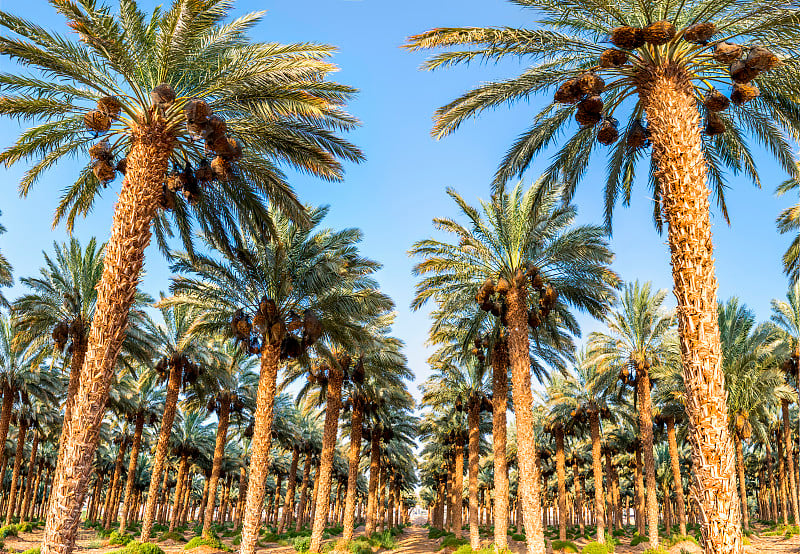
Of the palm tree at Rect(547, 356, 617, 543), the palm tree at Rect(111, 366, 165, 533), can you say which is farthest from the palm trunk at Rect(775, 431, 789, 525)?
the palm tree at Rect(111, 366, 165, 533)

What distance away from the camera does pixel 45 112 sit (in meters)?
11.6

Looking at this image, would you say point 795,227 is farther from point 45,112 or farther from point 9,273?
point 9,273

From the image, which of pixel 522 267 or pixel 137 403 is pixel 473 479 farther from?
pixel 137 403

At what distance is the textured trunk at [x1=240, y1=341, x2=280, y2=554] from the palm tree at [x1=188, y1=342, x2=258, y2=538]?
33.2 feet

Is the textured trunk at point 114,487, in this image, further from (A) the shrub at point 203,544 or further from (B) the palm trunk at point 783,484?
(B) the palm trunk at point 783,484

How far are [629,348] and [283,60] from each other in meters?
23.3

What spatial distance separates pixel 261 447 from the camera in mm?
16984

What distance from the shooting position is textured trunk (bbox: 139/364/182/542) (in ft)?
80.4

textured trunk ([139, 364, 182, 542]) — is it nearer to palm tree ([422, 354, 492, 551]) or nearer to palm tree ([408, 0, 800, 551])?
palm tree ([422, 354, 492, 551])

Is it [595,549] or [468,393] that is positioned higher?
[468,393]

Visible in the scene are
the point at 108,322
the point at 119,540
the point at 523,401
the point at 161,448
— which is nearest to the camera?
the point at 108,322

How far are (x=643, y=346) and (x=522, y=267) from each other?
1270 centimetres

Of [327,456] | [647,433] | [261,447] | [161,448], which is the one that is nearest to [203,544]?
[161,448]

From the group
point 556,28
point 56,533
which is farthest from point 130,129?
point 556,28
